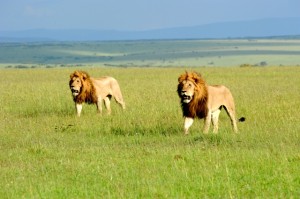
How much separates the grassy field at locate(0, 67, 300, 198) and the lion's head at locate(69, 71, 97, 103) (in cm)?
43

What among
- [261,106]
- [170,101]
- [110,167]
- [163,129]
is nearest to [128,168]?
[110,167]

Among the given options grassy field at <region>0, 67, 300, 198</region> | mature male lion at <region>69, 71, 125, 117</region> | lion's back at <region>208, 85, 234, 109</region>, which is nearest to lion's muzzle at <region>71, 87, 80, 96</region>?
mature male lion at <region>69, 71, 125, 117</region>

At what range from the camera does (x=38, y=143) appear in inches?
522

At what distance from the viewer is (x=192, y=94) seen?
1355 centimetres

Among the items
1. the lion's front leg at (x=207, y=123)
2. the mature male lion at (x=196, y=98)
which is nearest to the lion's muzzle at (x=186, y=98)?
the mature male lion at (x=196, y=98)

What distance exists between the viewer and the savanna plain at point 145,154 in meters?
8.85

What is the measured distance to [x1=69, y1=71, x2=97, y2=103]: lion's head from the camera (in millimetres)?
17219

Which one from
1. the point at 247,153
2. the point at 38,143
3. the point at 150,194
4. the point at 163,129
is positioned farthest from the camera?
the point at 163,129

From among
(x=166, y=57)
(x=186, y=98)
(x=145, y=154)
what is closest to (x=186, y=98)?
(x=186, y=98)

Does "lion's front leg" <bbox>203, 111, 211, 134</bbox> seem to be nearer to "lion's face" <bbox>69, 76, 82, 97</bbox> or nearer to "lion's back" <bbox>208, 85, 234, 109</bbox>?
"lion's back" <bbox>208, 85, 234, 109</bbox>

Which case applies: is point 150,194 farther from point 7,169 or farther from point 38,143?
point 38,143

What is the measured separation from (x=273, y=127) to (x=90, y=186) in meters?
6.82

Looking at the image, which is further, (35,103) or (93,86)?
(35,103)

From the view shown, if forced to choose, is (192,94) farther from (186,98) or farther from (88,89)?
(88,89)
